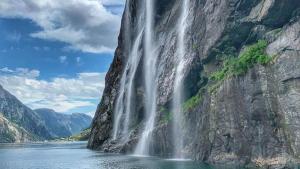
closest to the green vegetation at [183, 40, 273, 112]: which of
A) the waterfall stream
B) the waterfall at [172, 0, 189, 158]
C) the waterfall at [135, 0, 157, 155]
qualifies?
the waterfall at [172, 0, 189, 158]

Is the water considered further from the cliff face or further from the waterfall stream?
the cliff face

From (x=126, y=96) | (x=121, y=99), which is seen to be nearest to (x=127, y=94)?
(x=126, y=96)

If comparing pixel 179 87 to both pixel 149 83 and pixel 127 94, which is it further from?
pixel 127 94

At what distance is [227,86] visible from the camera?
58781 millimetres

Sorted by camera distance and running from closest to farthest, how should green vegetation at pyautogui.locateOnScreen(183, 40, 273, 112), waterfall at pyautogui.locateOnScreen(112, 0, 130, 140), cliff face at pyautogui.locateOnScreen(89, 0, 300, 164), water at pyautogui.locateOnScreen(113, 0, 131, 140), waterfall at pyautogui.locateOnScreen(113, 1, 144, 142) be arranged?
cliff face at pyautogui.locateOnScreen(89, 0, 300, 164)
green vegetation at pyautogui.locateOnScreen(183, 40, 273, 112)
waterfall at pyautogui.locateOnScreen(113, 1, 144, 142)
water at pyautogui.locateOnScreen(113, 0, 131, 140)
waterfall at pyautogui.locateOnScreen(112, 0, 130, 140)

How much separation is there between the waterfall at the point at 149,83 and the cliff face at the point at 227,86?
1.49 m

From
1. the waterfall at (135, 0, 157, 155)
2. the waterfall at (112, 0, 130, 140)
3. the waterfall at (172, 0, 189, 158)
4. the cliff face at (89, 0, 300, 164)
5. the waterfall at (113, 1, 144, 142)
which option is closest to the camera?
the cliff face at (89, 0, 300, 164)

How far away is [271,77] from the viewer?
5309 centimetres

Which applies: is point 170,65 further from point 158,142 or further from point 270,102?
point 270,102

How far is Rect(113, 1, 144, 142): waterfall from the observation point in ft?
327

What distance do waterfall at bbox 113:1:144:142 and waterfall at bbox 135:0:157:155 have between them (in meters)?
4.02

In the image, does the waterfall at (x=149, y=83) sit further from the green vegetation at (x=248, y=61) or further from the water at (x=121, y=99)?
the green vegetation at (x=248, y=61)

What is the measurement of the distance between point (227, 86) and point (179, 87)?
1897 centimetres

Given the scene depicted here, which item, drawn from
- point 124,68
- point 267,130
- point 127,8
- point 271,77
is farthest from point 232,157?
point 127,8
